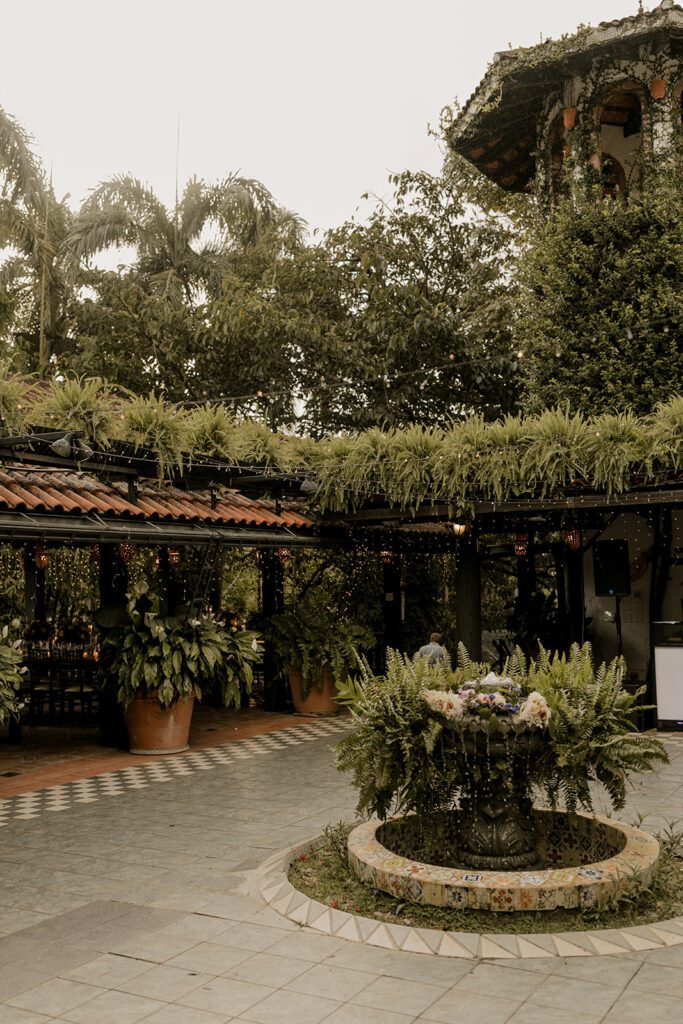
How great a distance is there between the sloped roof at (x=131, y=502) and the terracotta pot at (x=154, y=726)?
219cm

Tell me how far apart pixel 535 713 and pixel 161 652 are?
6435mm

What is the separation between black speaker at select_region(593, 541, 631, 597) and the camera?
44.5 ft

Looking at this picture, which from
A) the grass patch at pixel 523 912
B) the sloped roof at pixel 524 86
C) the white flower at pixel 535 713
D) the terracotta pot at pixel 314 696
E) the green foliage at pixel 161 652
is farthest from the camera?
the sloped roof at pixel 524 86

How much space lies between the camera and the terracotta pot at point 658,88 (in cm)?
1638

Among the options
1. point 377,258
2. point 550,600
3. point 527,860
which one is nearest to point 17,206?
point 377,258

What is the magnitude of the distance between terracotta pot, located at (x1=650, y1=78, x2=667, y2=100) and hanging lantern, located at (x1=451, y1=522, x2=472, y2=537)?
8967 millimetres

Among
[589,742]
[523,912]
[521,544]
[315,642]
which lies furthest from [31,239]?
[523,912]

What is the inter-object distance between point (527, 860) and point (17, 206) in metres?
20.3

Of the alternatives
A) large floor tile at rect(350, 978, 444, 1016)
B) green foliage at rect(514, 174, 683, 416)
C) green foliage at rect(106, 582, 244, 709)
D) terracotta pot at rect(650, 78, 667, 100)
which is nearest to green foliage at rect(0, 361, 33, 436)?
green foliage at rect(106, 582, 244, 709)

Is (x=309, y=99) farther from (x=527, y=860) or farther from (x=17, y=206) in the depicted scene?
(x=527, y=860)

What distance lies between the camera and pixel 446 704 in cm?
547

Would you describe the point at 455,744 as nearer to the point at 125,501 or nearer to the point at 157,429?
the point at 125,501

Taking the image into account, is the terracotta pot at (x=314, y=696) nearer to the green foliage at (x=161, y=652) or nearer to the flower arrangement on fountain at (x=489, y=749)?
the green foliage at (x=161, y=652)

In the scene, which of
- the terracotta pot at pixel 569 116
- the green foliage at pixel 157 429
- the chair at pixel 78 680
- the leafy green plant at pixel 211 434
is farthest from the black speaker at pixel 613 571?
the terracotta pot at pixel 569 116
